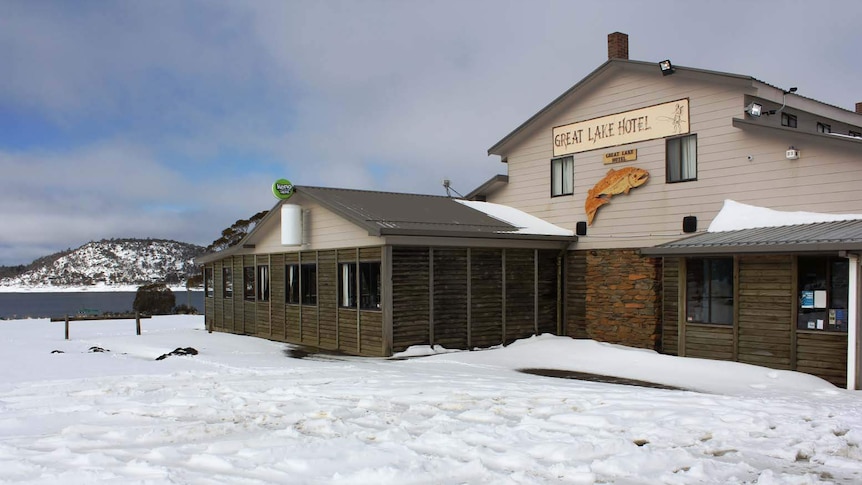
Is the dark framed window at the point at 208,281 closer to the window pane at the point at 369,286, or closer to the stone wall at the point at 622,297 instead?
the window pane at the point at 369,286

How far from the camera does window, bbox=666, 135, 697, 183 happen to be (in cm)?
1513

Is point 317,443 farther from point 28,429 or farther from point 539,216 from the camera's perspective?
point 539,216

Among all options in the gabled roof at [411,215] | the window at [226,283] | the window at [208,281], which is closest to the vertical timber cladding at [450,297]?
the gabled roof at [411,215]

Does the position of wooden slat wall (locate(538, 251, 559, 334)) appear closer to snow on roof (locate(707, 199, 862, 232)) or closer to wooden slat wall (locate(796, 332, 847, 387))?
snow on roof (locate(707, 199, 862, 232))

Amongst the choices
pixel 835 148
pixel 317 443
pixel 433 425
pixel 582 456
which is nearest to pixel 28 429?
pixel 317 443

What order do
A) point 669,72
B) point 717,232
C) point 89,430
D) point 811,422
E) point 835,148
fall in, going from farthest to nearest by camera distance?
1. point 669,72
2. point 717,232
3. point 835,148
4. point 811,422
5. point 89,430

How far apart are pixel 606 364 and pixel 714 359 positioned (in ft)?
6.80

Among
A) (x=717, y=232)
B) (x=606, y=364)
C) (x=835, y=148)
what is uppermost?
(x=835, y=148)

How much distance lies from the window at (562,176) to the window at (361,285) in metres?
5.93

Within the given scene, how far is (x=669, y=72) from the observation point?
50.2 ft

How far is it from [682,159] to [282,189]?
10256 mm

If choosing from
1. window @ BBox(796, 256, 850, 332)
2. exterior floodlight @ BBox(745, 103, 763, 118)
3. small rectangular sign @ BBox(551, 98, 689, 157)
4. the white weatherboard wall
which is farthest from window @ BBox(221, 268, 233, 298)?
window @ BBox(796, 256, 850, 332)

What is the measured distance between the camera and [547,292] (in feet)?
56.4

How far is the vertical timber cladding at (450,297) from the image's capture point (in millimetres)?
15273
